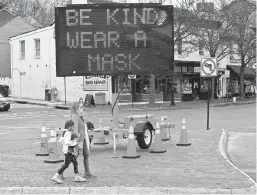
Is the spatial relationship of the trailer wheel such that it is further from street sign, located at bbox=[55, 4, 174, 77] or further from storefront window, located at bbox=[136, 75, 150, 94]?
storefront window, located at bbox=[136, 75, 150, 94]

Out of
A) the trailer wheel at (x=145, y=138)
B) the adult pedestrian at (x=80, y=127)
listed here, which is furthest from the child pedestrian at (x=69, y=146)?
the trailer wheel at (x=145, y=138)

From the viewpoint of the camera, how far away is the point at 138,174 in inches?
376

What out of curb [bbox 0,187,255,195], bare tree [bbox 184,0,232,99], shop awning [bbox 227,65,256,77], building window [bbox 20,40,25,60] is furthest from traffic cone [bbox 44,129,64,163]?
shop awning [bbox 227,65,256,77]

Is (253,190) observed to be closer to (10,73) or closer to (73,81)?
(73,81)

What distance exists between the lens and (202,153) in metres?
12.7

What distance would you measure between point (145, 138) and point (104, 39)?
3.06 metres

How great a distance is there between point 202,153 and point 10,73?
45.0 meters

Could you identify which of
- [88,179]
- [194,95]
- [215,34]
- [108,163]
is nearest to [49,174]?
[88,179]

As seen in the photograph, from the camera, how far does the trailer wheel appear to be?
1299cm

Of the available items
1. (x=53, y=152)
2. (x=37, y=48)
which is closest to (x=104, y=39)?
(x=53, y=152)

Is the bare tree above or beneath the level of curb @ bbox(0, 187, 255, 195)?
above

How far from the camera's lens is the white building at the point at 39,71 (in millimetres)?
40641

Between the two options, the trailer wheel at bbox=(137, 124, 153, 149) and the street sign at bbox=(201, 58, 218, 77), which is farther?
the street sign at bbox=(201, 58, 218, 77)

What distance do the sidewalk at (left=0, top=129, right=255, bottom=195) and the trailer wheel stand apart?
0.20 m
